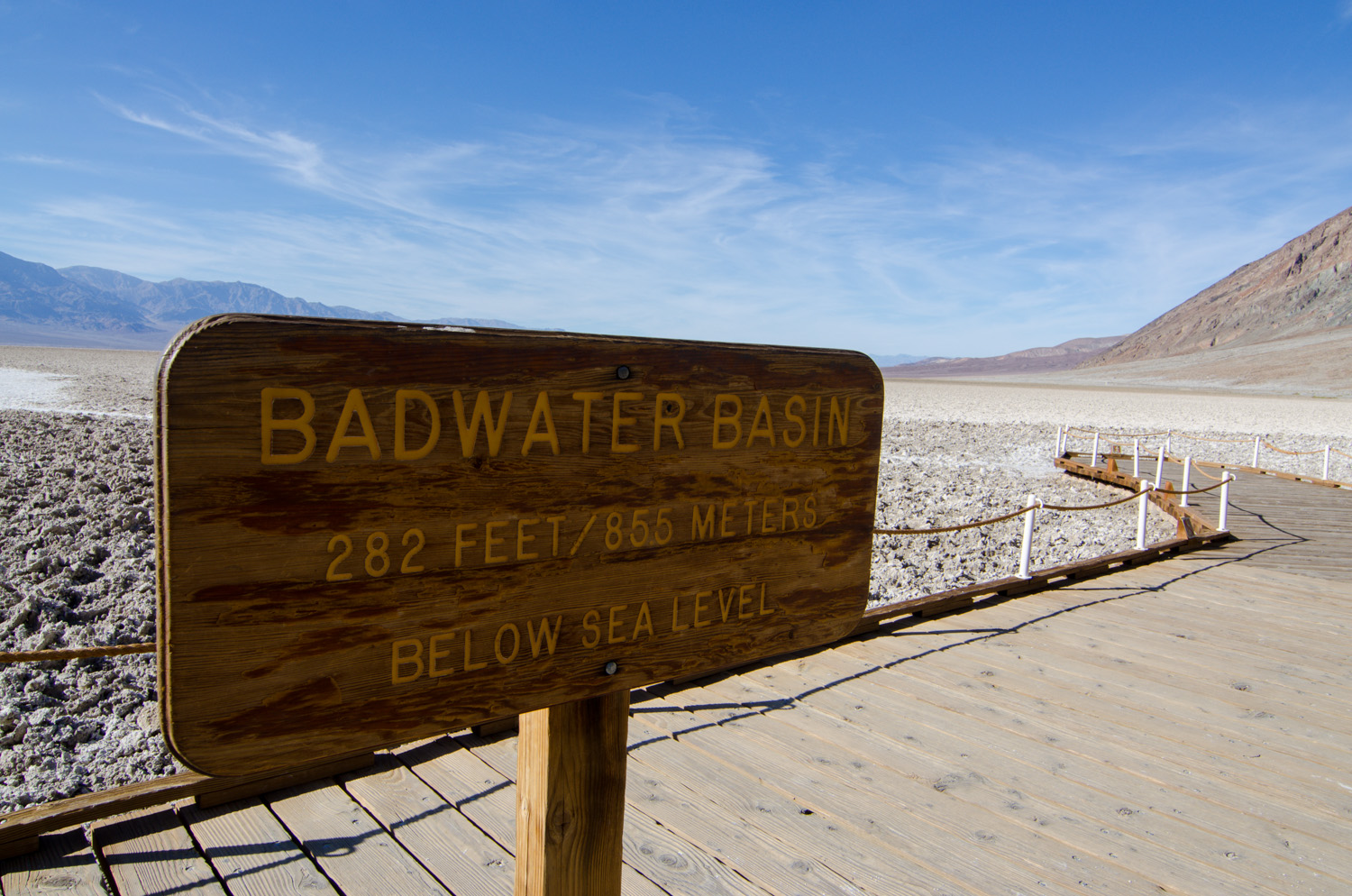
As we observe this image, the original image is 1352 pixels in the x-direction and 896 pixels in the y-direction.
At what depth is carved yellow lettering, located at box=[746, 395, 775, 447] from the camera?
4.88 feet

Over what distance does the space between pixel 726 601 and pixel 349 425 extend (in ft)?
2.52

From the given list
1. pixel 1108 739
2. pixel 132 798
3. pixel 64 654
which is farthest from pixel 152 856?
pixel 1108 739

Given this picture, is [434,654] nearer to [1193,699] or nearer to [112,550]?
[1193,699]

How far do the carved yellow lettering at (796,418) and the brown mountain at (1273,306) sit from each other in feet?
462

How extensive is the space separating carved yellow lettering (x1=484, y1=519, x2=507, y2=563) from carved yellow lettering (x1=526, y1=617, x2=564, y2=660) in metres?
0.13

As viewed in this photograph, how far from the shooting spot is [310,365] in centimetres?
103

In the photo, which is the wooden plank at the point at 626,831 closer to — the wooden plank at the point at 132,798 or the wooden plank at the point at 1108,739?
the wooden plank at the point at 132,798

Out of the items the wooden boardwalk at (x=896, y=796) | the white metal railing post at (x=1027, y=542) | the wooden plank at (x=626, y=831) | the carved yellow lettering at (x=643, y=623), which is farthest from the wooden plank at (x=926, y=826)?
the white metal railing post at (x=1027, y=542)

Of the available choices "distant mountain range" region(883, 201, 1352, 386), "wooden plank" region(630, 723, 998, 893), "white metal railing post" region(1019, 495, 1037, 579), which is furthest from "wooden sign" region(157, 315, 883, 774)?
"distant mountain range" region(883, 201, 1352, 386)

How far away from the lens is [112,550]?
8414 millimetres

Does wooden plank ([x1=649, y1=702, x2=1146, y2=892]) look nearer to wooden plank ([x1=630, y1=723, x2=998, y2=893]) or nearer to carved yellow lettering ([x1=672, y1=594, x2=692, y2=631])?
wooden plank ([x1=630, y1=723, x2=998, y2=893])

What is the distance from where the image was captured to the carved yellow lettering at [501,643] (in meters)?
1.24

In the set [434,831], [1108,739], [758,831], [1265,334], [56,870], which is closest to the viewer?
[56,870]

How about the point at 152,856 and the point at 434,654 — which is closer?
the point at 434,654
